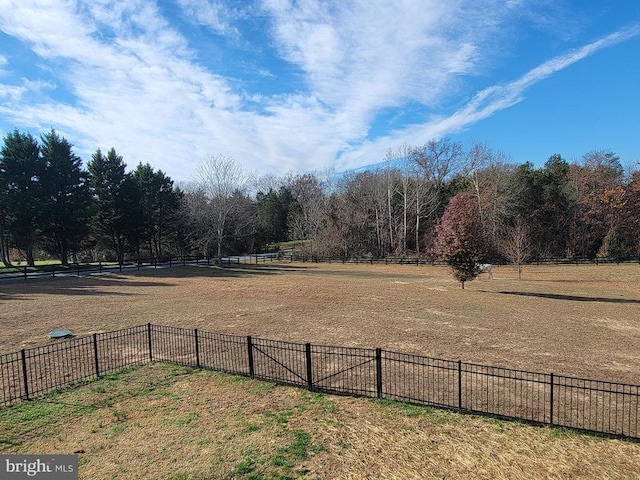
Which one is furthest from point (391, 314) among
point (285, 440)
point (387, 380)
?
point (285, 440)

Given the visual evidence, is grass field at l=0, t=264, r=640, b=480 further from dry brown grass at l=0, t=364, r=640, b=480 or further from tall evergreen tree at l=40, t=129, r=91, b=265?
tall evergreen tree at l=40, t=129, r=91, b=265

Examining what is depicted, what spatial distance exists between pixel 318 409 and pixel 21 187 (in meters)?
46.0

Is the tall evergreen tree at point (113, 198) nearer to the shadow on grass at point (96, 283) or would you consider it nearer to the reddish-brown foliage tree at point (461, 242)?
the shadow on grass at point (96, 283)

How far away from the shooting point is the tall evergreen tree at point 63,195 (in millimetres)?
41062

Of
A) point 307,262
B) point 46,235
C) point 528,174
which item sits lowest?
point 307,262

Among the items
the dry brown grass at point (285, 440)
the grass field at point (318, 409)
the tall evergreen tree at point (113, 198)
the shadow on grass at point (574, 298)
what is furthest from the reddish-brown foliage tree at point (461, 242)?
the tall evergreen tree at point (113, 198)

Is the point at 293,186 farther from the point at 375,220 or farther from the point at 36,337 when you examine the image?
the point at 36,337

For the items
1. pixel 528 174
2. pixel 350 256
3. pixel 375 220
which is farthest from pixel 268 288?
pixel 528 174

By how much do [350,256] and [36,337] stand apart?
158 feet

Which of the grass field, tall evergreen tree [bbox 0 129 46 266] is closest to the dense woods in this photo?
tall evergreen tree [bbox 0 129 46 266]

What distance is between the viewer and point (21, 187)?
1556 inches

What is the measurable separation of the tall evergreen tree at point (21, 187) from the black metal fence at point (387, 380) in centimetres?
3522

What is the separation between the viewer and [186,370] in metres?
10.3

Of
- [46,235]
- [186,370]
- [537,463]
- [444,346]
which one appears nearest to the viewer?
[537,463]
